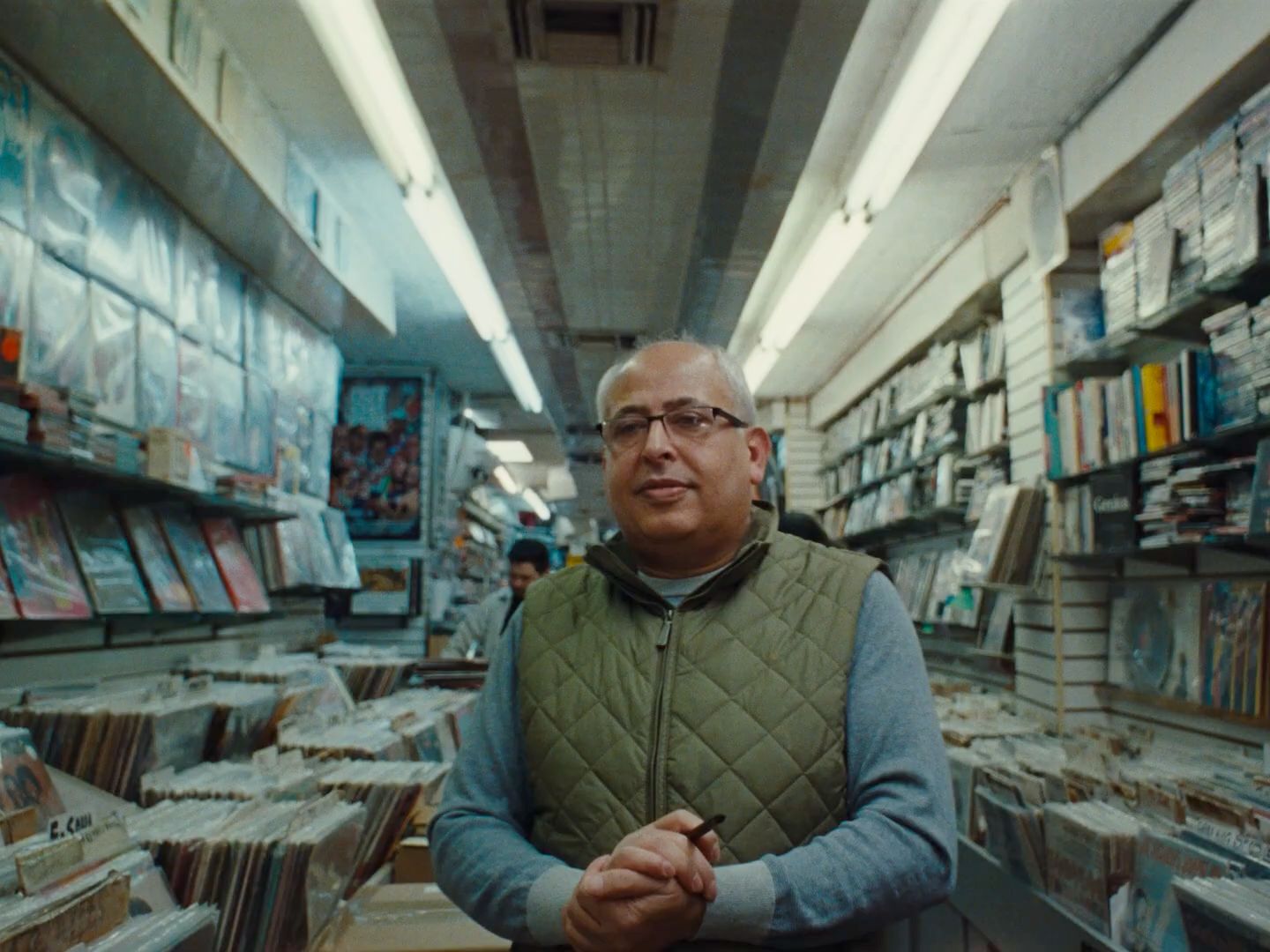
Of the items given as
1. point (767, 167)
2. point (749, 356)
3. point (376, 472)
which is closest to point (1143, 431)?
point (767, 167)

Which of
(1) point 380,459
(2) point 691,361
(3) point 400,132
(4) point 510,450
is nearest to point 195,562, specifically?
(3) point 400,132

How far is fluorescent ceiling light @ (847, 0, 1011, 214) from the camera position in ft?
8.16

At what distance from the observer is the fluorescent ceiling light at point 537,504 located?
49.6ft

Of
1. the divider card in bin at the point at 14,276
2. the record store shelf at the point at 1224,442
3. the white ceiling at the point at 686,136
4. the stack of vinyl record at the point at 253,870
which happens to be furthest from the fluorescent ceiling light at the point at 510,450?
the stack of vinyl record at the point at 253,870

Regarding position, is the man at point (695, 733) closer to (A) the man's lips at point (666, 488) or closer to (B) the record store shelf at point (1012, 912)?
(A) the man's lips at point (666, 488)

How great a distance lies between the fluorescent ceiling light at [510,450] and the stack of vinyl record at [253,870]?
851 centimetres

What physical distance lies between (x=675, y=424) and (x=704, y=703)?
476 mm

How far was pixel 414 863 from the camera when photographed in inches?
89.0

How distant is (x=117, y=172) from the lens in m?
3.06

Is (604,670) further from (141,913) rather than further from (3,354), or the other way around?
(3,354)

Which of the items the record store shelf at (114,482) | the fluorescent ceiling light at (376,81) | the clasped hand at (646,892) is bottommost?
the clasped hand at (646,892)

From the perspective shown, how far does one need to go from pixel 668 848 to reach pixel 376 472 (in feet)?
23.3

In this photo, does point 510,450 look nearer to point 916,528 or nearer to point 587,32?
point 916,528

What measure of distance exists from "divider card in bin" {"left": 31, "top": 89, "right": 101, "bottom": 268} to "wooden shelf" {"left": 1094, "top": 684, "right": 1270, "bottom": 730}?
407 centimetres
